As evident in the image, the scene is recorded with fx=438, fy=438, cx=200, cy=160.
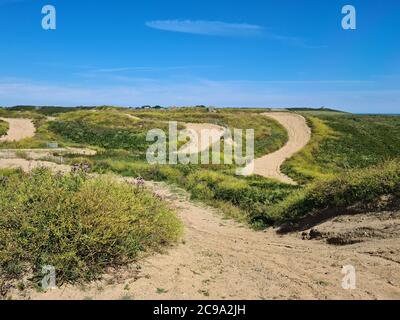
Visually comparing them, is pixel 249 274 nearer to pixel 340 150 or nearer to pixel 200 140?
pixel 200 140

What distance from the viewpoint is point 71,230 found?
25.5 ft

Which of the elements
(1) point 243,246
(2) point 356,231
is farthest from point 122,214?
(2) point 356,231

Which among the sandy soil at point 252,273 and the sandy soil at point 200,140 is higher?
the sandy soil at point 200,140

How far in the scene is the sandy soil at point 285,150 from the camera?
32053 mm

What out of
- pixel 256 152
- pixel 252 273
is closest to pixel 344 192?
pixel 252 273

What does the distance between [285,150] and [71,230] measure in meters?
40.6

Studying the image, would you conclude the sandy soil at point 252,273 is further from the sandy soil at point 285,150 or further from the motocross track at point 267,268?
the sandy soil at point 285,150

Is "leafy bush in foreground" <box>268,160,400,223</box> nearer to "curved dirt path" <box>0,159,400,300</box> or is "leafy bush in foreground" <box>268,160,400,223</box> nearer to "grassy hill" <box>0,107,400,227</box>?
"grassy hill" <box>0,107,400,227</box>

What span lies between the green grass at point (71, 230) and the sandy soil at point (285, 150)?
2118 centimetres

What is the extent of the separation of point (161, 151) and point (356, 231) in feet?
92.8

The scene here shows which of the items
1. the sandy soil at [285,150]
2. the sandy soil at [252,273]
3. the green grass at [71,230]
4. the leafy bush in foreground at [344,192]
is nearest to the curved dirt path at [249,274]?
the sandy soil at [252,273]

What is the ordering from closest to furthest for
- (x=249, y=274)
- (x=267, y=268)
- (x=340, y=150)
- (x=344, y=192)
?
(x=249, y=274), (x=267, y=268), (x=344, y=192), (x=340, y=150)

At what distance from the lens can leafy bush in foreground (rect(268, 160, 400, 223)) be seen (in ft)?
39.4
